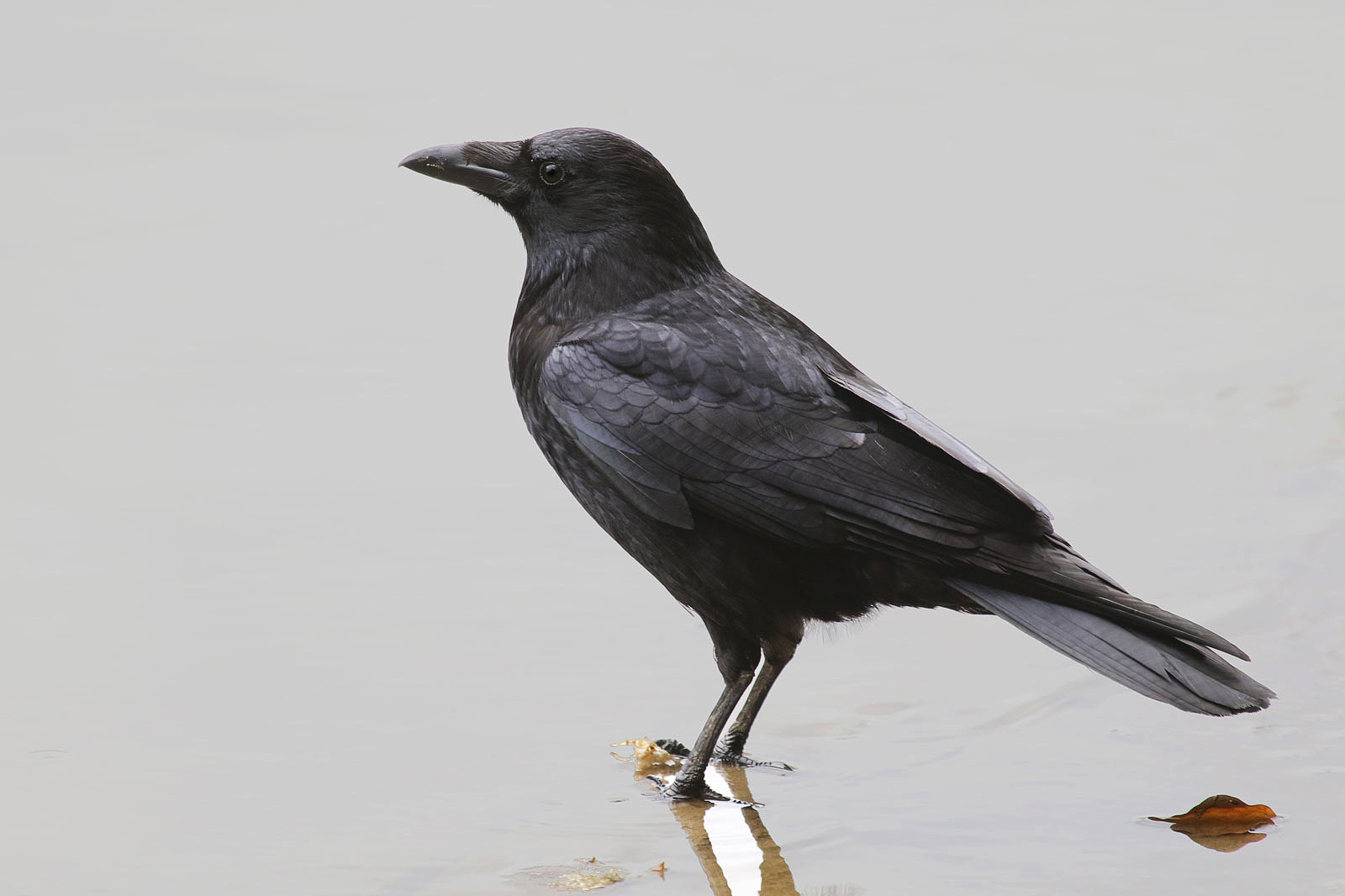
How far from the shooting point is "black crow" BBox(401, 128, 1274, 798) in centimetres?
377

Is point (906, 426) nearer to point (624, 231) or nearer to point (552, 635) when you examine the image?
point (624, 231)

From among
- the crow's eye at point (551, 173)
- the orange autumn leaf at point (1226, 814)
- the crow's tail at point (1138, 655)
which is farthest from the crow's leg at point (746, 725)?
the crow's eye at point (551, 173)

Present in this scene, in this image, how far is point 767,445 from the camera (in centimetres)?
396

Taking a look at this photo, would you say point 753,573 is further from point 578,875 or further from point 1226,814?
point 1226,814

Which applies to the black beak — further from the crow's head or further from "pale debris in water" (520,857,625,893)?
"pale debris in water" (520,857,625,893)

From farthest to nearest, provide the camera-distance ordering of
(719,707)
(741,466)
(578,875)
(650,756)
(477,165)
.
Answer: (477,165)
(650,756)
(719,707)
(741,466)
(578,875)

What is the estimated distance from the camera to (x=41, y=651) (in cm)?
484

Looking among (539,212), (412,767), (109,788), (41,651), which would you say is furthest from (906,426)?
(41,651)

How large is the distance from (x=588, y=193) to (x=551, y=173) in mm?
120

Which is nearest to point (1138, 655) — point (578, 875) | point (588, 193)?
point (578, 875)

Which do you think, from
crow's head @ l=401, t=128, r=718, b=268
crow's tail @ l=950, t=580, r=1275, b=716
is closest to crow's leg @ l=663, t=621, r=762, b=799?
crow's tail @ l=950, t=580, r=1275, b=716

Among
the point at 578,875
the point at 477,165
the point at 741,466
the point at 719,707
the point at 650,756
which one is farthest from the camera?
the point at 477,165

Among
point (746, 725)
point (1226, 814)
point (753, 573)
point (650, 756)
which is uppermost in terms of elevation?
point (753, 573)

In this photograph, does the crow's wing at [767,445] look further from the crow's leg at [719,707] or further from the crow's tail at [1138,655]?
the crow's leg at [719,707]
